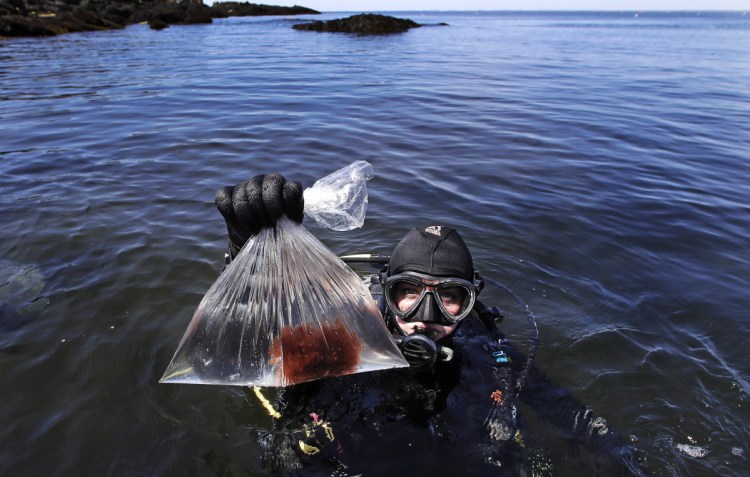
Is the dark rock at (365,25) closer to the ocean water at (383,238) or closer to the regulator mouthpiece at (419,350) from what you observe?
the ocean water at (383,238)

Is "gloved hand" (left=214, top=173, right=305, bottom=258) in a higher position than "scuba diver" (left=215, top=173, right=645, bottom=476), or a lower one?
higher

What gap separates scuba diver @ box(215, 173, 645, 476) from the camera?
232 centimetres

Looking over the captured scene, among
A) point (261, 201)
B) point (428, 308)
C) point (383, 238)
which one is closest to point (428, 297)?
point (428, 308)

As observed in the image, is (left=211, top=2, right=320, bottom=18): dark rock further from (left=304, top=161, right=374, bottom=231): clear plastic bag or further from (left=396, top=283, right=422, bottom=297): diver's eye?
(left=396, top=283, right=422, bottom=297): diver's eye

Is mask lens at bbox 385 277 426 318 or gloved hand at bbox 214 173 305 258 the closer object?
gloved hand at bbox 214 173 305 258

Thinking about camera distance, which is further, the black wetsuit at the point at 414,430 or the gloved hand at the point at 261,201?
the black wetsuit at the point at 414,430

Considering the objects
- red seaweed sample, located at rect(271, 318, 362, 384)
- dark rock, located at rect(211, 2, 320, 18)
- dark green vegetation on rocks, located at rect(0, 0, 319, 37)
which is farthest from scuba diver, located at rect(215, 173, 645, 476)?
dark rock, located at rect(211, 2, 320, 18)

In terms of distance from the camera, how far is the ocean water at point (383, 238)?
111 inches

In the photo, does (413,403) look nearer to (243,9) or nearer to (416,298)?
(416,298)

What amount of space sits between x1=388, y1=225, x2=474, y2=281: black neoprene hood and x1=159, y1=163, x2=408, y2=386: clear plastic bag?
0.42 m

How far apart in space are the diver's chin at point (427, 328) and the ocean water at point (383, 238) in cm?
65

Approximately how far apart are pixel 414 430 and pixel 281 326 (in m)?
1.04

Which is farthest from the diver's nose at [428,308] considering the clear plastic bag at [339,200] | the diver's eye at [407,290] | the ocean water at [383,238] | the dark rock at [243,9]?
the dark rock at [243,9]

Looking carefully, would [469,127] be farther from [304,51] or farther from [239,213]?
[304,51]
